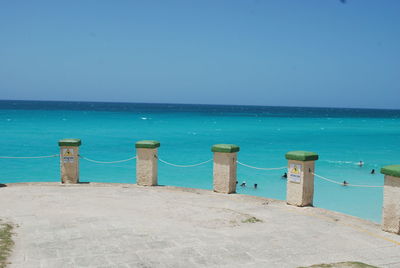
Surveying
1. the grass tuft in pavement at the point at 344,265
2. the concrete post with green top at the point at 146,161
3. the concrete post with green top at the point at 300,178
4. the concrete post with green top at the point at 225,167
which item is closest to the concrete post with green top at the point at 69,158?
the concrete post with green top at the point at 146,161

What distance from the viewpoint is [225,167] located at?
40.0 feet

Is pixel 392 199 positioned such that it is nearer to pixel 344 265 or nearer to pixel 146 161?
pixel 344 265

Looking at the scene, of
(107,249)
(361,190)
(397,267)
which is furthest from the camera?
(361,190)

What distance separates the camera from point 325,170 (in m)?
28.9

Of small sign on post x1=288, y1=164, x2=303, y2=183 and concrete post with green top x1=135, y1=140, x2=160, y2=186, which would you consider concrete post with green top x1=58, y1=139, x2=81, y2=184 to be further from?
small sign on post x1=288, y1=164, x2=303, y2=183

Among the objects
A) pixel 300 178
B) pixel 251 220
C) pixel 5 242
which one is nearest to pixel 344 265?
pixel 251 220

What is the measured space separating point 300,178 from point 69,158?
7.02m

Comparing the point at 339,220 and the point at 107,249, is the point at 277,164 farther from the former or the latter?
the point at 107,249

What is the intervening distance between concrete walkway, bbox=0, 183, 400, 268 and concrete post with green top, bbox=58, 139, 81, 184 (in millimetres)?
1374

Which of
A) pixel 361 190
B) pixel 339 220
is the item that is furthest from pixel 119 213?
pixel 361 190

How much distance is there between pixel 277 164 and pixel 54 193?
22.1m

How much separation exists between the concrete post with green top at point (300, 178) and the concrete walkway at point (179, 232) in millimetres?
304

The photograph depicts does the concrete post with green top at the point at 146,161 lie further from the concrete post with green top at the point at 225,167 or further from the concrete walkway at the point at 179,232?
the concrete post with green top at the point at 225,167

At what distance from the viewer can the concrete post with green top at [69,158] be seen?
44.0 feet
